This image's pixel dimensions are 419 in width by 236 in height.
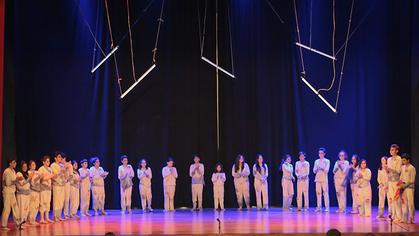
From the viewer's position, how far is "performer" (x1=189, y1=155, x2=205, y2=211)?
45.1ft

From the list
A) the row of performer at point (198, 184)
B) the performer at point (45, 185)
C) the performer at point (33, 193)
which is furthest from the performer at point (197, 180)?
the performer at point (33, 193)

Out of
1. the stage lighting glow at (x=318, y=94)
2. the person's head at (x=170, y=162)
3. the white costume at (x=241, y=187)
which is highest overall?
the stage lighting glow at (x=318, y=94)

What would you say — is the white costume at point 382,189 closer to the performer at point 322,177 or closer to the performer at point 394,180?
the performer at point 394,180

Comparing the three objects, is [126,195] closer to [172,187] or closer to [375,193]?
[172,187]

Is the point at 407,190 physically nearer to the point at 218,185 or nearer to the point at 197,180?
the point at 218,185

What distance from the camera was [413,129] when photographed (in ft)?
44.9

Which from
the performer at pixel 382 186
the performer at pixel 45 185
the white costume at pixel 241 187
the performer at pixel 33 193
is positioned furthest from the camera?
the white costume at pixel 241 187

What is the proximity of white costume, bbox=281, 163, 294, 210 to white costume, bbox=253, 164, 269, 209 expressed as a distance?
1.34 ft

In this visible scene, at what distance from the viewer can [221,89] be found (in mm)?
14992

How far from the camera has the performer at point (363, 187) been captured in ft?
39.5

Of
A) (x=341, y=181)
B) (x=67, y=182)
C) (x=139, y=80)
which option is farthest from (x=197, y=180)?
(x=341, y=181)

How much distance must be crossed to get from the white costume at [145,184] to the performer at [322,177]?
3882 mm

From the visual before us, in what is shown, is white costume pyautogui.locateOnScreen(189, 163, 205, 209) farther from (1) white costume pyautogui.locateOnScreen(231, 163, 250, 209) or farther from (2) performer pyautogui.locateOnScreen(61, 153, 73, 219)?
(2) performer pyautogui.locateOnScreen(61, 153, 73, 219)

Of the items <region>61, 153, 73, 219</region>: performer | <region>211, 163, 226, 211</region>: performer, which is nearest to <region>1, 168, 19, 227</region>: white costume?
<region>61, 153, 73, 219</region>: performer
